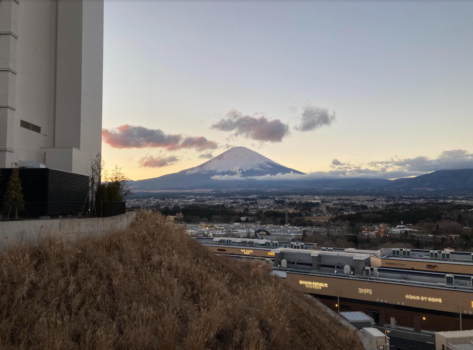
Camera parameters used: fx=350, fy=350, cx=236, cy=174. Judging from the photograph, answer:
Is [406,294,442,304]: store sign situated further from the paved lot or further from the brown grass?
the brown grass

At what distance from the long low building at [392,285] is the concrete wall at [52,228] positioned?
12838 mm

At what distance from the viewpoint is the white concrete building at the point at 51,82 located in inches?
524

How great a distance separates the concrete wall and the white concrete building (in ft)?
20.7

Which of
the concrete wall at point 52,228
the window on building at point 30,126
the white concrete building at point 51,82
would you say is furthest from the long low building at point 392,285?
the window on building at point 30,126

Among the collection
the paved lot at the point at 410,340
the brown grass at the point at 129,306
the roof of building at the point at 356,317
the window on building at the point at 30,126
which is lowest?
the paved lot at the point at 410,340

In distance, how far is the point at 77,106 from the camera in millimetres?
16469

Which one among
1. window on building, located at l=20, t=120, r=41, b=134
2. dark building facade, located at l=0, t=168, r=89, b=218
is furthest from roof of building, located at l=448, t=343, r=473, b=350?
window on building, located at l=20, t=120, r=41, b=134

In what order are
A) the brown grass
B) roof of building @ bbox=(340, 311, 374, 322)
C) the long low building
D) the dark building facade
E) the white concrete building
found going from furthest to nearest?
1. the long low building
2. roof of building @ bbox=(340, 311, 374, 322)
3. the white concrete building
4. the dark building facade
5. the brown grass

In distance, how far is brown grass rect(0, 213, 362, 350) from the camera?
17.9 ft

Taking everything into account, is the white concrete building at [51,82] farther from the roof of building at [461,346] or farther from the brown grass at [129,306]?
the roof of building at [461,346]

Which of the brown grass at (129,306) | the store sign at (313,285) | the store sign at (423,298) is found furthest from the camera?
the store sign at (313,285)

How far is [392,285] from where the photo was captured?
83.2 feet

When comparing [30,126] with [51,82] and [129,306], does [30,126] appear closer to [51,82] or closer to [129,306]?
[51,82]

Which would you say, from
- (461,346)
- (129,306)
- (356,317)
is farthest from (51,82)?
(461,346)
